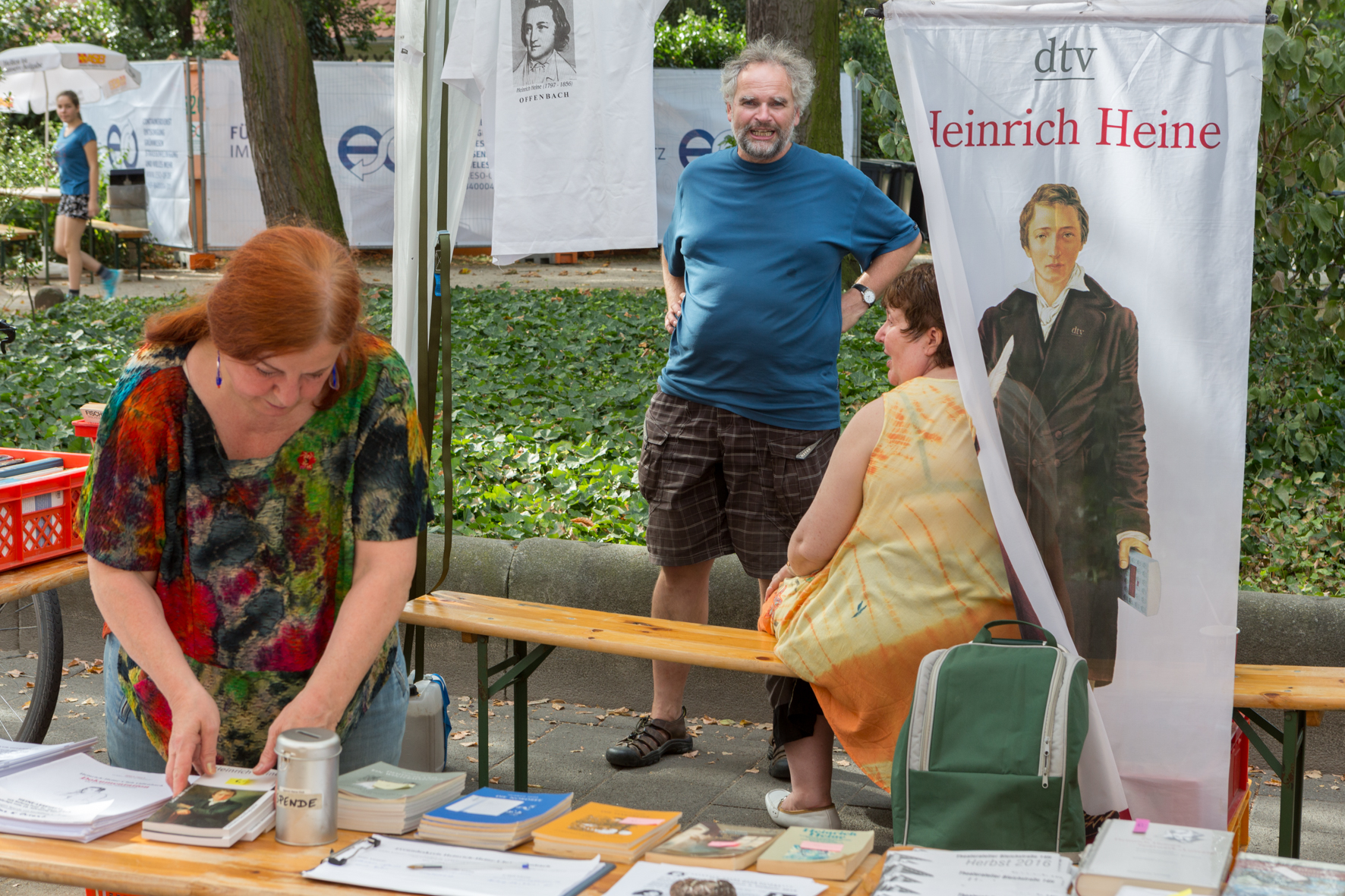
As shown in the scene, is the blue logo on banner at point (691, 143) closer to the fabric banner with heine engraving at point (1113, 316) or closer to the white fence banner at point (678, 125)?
the white fence banner at point (678, 125)

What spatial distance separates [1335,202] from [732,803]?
320 cm

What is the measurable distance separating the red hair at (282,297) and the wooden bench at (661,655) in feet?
5.02

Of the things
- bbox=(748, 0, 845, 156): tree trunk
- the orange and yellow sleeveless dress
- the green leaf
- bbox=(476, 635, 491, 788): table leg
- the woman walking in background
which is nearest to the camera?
the orange and yellow sleeveless dress

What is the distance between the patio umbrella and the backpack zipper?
1414 centimetres

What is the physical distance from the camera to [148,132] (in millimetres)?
15406

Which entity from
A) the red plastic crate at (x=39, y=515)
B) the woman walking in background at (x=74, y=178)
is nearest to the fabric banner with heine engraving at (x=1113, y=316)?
the red plastic crate at (x=39, y=515)

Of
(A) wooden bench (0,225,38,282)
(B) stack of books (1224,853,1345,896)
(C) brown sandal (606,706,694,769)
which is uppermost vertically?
(A) wooden bench (0,225,38,282)

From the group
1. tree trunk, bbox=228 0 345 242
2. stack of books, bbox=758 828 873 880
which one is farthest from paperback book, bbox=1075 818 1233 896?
tree trunk, bbox=228 0 345 242

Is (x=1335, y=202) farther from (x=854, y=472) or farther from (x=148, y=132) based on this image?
(x=148, y=132)

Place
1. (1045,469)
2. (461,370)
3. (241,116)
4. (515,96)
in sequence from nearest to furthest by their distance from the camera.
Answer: (1045,469)
(515,96)
(461,370)
(241,116)

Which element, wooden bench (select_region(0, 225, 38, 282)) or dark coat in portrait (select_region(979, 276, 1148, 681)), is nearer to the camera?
dark coat in portrait (select_region(979, 276, 1148, 681))

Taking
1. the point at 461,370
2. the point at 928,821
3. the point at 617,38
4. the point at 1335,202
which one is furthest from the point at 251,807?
the point at 461,370

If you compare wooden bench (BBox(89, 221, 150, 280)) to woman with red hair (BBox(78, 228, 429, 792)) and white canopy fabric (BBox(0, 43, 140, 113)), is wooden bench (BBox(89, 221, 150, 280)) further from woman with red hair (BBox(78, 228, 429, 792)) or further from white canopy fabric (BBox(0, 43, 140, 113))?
woman with red hair (BBox(78, 228, 429, 792))

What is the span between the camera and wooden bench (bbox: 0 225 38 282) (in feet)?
41.6
